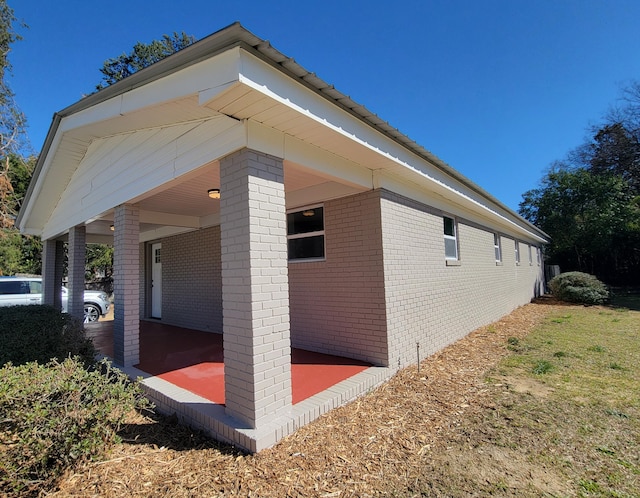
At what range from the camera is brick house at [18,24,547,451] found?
314 centimetres

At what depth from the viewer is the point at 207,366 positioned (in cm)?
512

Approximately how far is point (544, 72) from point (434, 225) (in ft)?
23.8

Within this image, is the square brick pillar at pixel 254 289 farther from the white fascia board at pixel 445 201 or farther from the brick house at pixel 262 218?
the white fascia board at pixel 445 201

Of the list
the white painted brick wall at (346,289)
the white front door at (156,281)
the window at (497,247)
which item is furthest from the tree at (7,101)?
the window at (497,247)

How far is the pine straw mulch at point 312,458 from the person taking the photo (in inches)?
100

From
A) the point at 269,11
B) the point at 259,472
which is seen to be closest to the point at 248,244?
the point at 259,472

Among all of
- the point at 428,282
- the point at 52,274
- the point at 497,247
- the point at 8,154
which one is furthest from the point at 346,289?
the point at 8,154

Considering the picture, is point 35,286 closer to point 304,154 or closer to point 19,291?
point 19,291

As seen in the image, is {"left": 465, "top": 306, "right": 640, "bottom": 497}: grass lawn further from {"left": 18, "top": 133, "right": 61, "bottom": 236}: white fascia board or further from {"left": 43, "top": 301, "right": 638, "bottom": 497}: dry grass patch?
{"left": 18, "top": 133, "right": 61, "bottom": 236}: white fascia board

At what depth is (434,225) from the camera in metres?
6.90

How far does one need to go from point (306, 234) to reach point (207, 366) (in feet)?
9.00

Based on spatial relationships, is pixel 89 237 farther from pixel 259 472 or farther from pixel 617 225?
pixel 617 225

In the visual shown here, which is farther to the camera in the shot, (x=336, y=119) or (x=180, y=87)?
(x=336, y=119)

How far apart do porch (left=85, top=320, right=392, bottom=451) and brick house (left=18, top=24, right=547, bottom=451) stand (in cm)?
4
